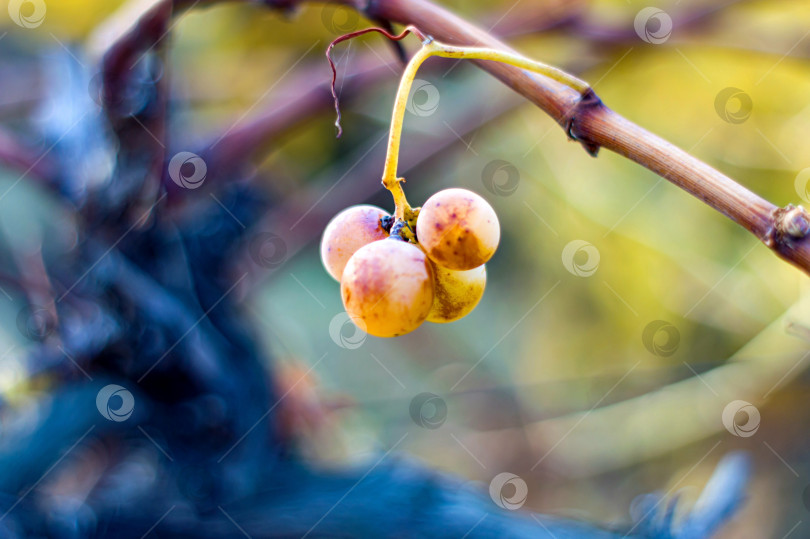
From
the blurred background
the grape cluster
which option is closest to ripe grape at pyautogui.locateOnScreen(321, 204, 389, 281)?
the grape cluster

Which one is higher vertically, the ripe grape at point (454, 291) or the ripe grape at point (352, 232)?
the ripe grape at point (352, 232)

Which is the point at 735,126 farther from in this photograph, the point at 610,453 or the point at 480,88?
the point at 610,453

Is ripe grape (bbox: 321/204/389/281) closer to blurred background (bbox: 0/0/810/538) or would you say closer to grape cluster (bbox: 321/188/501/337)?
grape cluster (bbox: 321/188/501/337)

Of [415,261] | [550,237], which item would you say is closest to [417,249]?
[415,261]

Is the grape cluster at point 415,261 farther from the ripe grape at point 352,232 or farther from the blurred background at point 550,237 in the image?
the blurred background at point 550,237

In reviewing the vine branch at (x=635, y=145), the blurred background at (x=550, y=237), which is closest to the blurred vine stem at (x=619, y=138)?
the vine branch at (x=635, y=145)

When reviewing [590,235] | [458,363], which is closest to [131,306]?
[458,363]

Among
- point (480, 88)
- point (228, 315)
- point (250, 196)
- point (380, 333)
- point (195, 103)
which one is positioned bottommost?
point (380, 333)
